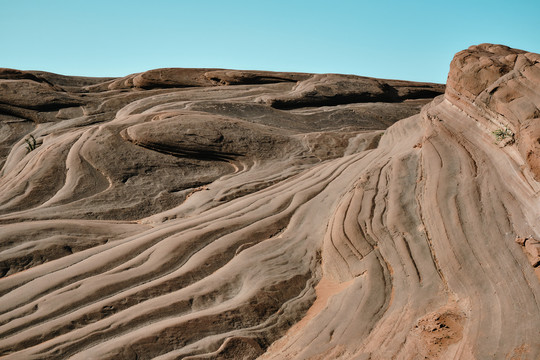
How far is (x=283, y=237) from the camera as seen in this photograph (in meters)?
6.90

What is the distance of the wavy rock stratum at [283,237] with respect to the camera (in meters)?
5.23

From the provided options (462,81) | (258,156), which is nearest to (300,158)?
(258,156)

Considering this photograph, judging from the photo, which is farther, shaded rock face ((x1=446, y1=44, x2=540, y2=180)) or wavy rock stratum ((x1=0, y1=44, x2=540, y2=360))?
shaded rock face ((x1=446, y1=44, x2=540, y2=180))

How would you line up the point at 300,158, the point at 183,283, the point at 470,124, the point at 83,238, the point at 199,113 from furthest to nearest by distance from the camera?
the point at 199,113 < the point at 300,158 < the point at 470,124 < the point at 83,238 < the point at 183,283

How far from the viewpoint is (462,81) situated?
8008mm

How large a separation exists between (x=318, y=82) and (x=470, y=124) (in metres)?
7.63

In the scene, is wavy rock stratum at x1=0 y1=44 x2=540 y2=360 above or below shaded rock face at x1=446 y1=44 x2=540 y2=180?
below

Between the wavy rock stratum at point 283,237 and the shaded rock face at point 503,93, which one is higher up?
the shaded rock face at point 503,93

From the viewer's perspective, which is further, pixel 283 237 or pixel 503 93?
pixel 503 93

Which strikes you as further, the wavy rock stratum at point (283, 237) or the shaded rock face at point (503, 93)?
the shaded rock face at point (503, 93)

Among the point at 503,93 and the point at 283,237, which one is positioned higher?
the point at 503,93

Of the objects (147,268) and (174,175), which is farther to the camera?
(174,175)

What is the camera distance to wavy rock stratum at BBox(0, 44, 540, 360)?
5227 millimetres

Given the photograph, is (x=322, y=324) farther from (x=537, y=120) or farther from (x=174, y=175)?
(x=174, y=175)
